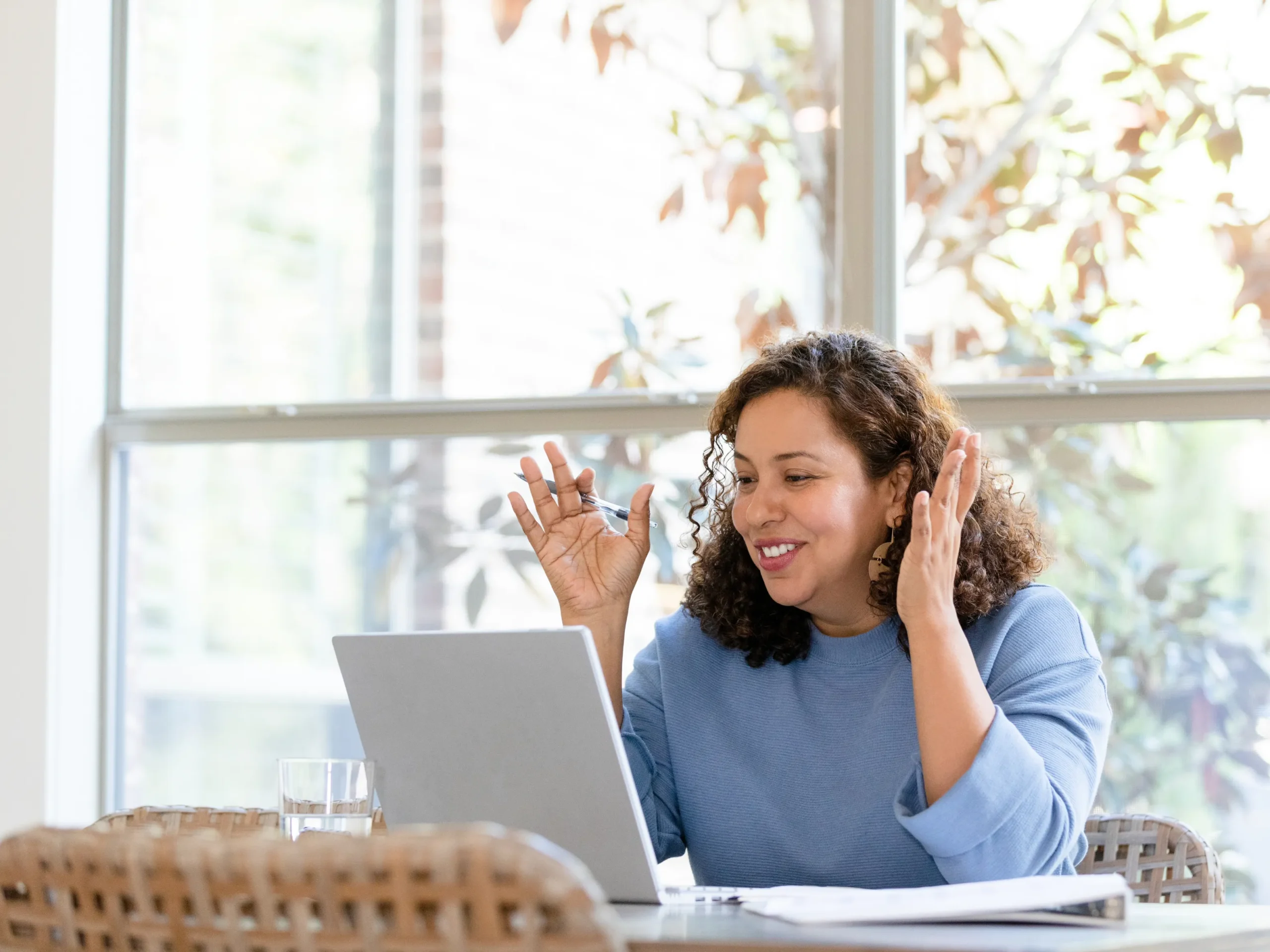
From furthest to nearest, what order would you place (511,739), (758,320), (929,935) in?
(758,320), (511,739), (929,935)

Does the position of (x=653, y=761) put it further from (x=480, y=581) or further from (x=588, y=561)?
(x=480, y=581)

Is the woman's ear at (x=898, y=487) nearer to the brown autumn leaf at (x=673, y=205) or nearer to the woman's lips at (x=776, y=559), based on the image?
the woman's lips at (x=776, y=559)

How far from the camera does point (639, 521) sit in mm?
2018

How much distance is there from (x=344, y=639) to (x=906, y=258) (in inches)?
59.6

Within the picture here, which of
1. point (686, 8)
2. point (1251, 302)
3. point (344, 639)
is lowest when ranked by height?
point (344, 639)

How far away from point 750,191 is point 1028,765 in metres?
1.49

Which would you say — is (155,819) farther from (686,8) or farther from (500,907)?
(686,8)

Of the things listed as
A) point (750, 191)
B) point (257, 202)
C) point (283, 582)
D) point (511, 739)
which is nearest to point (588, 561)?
point (511, 739)

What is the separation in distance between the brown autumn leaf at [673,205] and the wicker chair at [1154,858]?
4.77 ft

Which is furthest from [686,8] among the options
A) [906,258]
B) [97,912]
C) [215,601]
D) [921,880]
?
[97,912]

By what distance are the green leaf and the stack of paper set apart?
5.60 feet

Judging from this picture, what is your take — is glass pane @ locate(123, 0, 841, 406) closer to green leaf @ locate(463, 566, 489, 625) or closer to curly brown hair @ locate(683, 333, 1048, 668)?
green leaf @ locate(463, 566, 489, 625)

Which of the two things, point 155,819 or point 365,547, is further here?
point 365,547

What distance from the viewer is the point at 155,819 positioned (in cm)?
171
